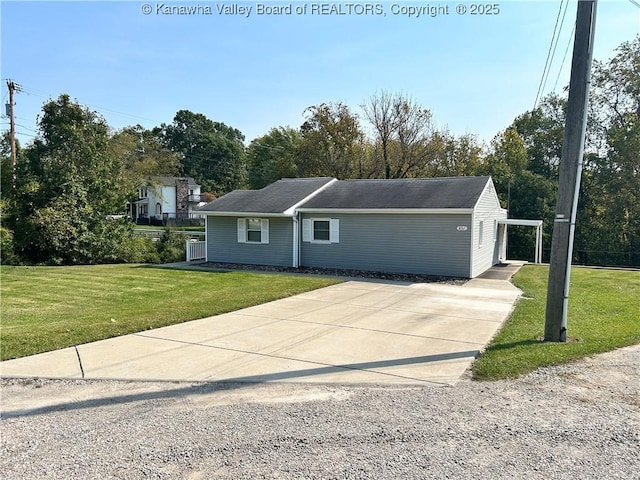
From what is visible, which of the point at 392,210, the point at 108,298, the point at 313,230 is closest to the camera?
the point at 108,298

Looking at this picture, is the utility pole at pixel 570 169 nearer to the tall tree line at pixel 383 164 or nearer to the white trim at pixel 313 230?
the white trim at pixel 313 230

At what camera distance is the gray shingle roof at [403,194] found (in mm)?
15094

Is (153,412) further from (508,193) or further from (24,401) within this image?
(508,193)

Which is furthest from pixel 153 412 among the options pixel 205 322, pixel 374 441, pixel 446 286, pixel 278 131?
pixel 278 131

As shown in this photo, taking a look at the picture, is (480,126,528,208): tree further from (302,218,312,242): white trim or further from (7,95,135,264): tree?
(7,95,135,264): tree

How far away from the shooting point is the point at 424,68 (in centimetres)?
1176

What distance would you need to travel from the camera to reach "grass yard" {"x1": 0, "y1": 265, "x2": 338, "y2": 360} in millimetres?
6836

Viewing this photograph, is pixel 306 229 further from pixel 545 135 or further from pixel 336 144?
pixel 545 135

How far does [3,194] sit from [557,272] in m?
20.5

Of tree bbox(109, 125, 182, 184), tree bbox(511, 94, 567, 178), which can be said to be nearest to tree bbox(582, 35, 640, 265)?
tree bbox(511, 94, 567, 178)

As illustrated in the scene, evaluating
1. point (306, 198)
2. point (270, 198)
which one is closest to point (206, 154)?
point (270, 198)

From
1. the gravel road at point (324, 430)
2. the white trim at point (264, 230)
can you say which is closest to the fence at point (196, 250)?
the white trim at point (264, 230)

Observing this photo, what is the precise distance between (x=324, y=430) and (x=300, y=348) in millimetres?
2546

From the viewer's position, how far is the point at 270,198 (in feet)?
62.4
